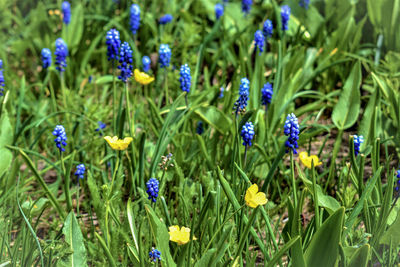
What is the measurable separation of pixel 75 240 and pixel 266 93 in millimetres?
1312

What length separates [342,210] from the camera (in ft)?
5.79

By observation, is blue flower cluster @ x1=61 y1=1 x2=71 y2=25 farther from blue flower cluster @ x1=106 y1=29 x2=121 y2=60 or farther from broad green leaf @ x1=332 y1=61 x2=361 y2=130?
broad green leaf @ x1=332 y1=61 x2=361 y2=130

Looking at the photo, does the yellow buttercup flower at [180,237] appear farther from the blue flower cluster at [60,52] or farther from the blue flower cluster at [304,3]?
the blue flower cluster at [304,3]

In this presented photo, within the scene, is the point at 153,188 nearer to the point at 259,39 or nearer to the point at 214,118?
the point at 214,118

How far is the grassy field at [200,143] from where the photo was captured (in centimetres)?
202

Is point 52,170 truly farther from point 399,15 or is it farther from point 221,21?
point 399,15

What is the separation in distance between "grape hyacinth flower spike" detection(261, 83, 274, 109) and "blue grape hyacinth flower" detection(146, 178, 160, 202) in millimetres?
989

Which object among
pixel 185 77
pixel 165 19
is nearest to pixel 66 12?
pixel 165 19

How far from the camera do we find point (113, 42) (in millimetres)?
2584

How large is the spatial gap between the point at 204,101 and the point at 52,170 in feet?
3.25

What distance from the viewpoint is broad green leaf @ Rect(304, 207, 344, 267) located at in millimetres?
1802

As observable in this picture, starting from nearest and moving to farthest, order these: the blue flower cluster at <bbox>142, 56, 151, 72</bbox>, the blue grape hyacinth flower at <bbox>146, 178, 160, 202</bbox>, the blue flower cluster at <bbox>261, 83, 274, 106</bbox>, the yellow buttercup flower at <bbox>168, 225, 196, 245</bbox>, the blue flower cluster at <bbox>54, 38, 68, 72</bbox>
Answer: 1. the yellow buttercup flower at <bbox>168, 225, 196, 245</bbox>
2. the blue grape hyacinth flower at <bbox>146, 178, 160, 202</bbox>
3. the blue flower cluster at <bbox>261, 83, 274, 106</bbox>
4. the blue flower cluster at <bbox>54, 38, 68, 72</bbox>
5. the blue flower cluster at <bbox>142, 56, 151, 72</bbox>

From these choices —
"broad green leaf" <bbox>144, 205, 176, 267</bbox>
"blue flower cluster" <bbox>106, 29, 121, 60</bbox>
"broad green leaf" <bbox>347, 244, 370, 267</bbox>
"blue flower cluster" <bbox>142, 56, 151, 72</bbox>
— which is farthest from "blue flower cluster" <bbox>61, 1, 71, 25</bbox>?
"broad green leaf" <bbox>347, 244, 370, 267</bbox>

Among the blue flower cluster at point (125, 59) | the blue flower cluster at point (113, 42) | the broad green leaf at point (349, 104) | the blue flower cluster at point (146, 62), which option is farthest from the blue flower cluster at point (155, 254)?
the blue flower cluster at point (146, 62)
